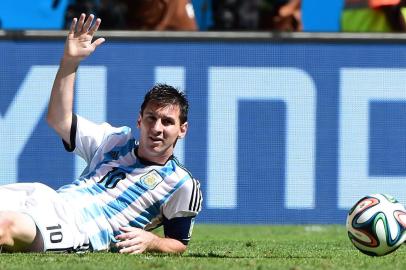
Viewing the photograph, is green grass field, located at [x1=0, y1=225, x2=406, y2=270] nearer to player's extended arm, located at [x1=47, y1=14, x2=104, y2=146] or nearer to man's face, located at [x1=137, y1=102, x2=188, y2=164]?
man's face, located at [x1=137, y1=102, x2=188, y2=164]

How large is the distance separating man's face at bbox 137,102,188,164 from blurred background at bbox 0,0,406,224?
12.4 feet

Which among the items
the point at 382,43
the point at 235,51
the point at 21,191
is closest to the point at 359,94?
the point at 382,43

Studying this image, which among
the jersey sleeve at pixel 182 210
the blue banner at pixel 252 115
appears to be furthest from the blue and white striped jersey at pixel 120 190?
the blue banner at pixel 252 115

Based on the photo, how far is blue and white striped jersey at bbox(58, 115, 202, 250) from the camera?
25.7ft

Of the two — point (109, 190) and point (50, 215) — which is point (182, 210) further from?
point (50, 215)

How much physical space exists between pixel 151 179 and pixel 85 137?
0.57 m

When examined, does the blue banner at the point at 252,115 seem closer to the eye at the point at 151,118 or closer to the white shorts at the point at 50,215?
the eye at the point at 151,118

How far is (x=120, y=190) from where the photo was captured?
7.95 m

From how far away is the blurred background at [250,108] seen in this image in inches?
466

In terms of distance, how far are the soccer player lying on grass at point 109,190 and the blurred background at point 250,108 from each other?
3692 mm

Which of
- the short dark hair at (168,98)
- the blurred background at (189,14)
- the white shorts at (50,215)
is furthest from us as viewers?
the blurred background at (189,14)

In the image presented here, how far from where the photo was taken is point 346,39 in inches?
475

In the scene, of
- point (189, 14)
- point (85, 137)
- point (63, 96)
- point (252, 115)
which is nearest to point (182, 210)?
point (85, 137)

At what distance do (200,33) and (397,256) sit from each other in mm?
4577
